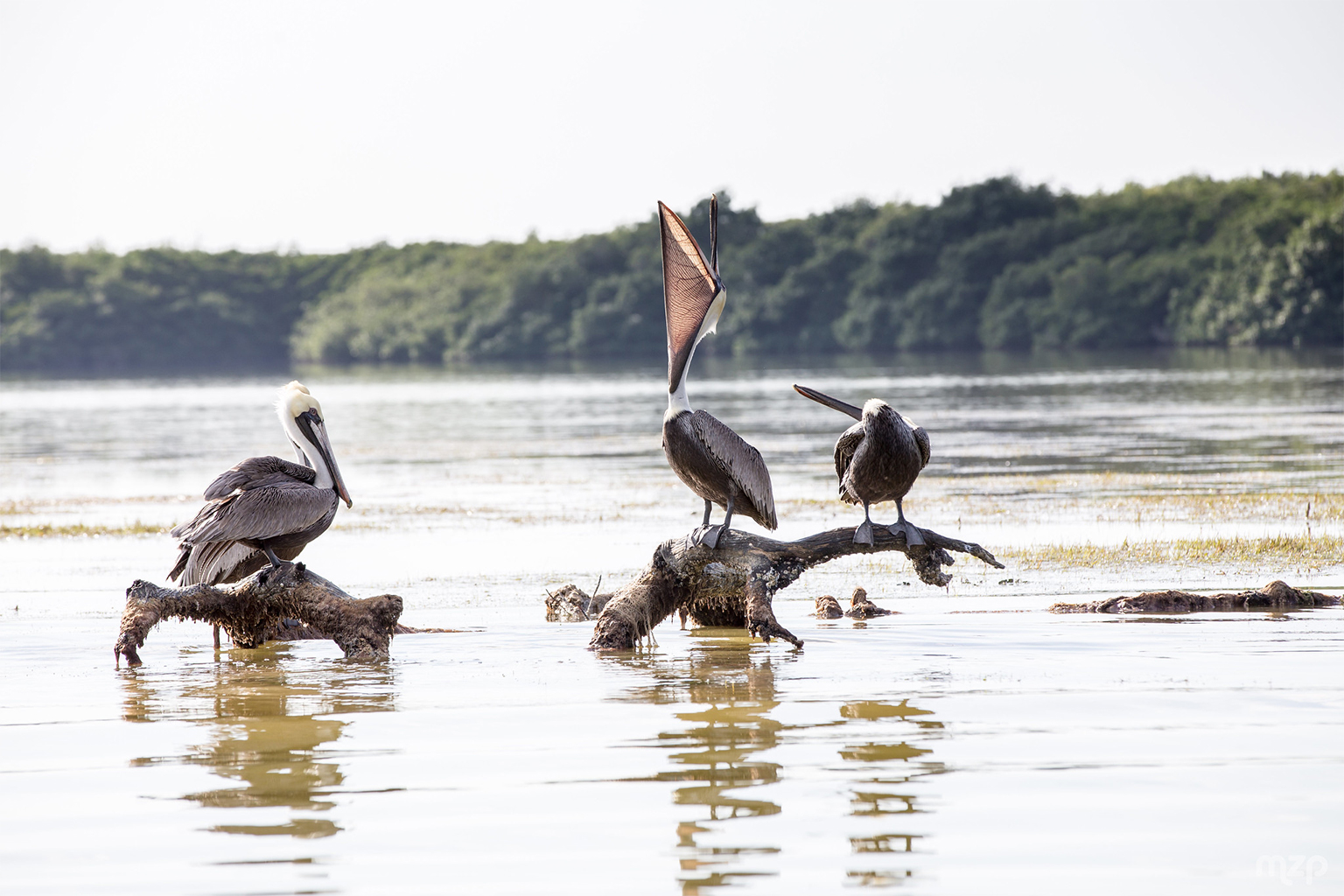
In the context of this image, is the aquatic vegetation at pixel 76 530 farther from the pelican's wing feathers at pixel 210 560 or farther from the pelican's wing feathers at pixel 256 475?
the pelican's wing feathers at pixel 256 475

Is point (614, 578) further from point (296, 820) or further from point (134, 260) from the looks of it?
point (134, 260)

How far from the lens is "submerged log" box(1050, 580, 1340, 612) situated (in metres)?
8.56

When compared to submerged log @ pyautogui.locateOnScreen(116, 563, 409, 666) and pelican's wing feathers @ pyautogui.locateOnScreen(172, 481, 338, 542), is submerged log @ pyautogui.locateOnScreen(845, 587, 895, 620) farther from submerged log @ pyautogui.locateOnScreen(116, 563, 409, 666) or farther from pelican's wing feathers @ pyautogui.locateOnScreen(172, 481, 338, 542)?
Answer: pelican's wing feathers @ pyautogui.locateOnScreen(172, 481, 338, 542)

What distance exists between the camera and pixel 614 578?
1121 centimetres

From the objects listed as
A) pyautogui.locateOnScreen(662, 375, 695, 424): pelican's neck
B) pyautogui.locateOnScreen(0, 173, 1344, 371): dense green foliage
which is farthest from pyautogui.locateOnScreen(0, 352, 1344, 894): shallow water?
pyautogui.locateOnScreen(0, 173, 1344, 371): dense green foliage

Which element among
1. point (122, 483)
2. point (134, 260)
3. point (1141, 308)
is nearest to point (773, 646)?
point (122, 483)

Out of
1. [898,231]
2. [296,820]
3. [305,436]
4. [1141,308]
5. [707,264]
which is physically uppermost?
[898,231]

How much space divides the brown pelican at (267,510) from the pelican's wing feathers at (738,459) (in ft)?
6.57

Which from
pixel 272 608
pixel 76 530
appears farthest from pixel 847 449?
pixel 76 530

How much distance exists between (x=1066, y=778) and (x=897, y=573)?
5.87m

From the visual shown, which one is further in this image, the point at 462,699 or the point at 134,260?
the point at 134,260

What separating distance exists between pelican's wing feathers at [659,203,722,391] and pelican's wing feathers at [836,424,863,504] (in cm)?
96

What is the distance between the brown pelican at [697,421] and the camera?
8.03 metres

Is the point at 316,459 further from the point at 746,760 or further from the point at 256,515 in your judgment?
the point at 746,760
